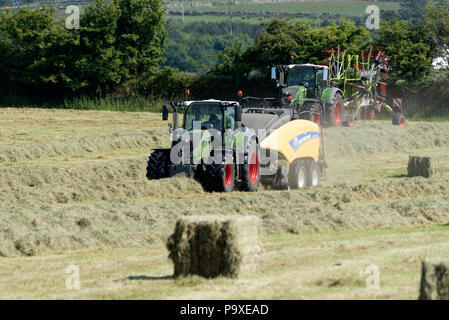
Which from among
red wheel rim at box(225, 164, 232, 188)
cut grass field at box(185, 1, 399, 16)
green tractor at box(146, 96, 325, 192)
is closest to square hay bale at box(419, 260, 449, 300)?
green tractor at box(146, 96, 325, 192)

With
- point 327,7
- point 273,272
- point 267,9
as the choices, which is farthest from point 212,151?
point 267,9

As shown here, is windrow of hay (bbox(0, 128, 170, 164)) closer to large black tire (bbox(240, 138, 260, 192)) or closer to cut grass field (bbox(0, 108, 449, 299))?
cut grass field (bbox(0, 108, 449, 299))

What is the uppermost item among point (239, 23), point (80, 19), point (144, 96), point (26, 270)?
point (239, 23)

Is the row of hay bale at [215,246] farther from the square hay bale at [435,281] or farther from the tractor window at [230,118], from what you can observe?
the tractor window at [230,118]

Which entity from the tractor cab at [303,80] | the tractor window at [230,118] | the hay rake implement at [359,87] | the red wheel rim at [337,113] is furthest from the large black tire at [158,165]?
the hay rake implement at [359,87]

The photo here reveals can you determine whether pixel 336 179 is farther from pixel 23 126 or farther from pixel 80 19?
pixel 80 19

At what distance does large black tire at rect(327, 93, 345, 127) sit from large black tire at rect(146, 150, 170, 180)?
10699 mm

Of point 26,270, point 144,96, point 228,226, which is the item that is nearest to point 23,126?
point 144,96

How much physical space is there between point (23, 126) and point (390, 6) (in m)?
103

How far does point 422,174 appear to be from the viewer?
21.5m

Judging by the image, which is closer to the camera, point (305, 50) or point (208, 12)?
point (305, 50)

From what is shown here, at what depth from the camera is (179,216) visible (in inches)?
555

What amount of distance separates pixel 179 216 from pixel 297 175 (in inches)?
245

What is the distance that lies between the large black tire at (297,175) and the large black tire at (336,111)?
8.10 meters
